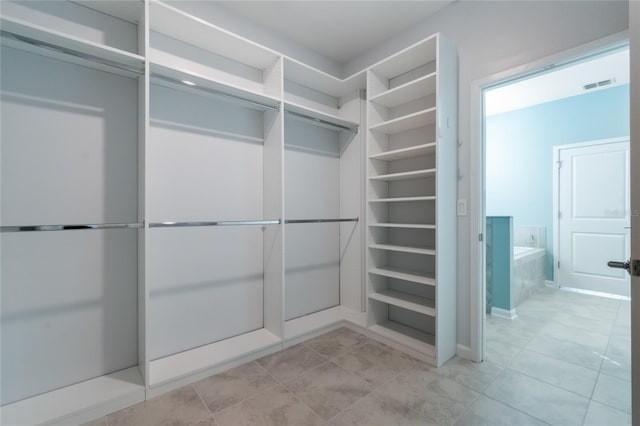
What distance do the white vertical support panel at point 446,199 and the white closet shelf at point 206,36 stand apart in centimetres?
130

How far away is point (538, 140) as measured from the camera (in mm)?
4367

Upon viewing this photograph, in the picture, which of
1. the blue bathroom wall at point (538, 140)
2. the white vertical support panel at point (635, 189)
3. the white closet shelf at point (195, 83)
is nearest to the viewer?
the white vertical support panel at point (635, 189)

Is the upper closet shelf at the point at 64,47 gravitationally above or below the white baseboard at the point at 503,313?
above

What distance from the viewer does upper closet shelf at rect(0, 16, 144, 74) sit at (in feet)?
4.40

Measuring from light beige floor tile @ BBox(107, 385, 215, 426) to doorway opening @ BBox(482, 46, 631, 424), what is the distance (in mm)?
1738

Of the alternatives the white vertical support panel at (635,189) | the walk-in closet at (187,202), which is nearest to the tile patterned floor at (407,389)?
the walk-in closet at (187,202)

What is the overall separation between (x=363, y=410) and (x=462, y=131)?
203 centimetres

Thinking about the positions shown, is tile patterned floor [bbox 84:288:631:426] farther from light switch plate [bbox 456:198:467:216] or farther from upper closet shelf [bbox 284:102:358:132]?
upper closet shelf [bbox 284:102:358:132]

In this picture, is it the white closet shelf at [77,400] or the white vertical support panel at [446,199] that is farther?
the white vertical support panel at [446,199]

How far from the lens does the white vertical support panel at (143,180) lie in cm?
162

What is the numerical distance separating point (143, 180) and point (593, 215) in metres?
5.30

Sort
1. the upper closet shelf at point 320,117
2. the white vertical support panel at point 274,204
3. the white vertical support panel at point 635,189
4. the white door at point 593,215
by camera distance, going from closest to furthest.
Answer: the white vertical support panel at point 635,189 → the white vertical support panel at point 274,204 → the upper closet shelf at point 320,117 → the white door at point 593,215

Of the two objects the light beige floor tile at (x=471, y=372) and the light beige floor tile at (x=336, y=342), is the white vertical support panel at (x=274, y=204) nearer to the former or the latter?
the light beige floor tile at (x=336, y=342)

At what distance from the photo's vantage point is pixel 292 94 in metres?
2.69
